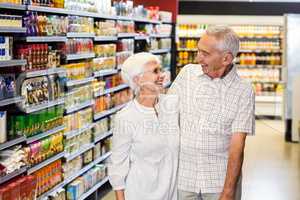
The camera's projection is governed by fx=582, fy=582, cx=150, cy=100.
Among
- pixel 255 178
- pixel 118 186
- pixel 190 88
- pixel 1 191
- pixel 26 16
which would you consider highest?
pixel 26 16

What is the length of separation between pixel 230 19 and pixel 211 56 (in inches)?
503

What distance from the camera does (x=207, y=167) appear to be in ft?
10.6

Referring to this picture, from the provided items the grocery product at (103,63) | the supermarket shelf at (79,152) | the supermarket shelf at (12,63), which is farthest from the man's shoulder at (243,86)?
the grocery product at (103,63)

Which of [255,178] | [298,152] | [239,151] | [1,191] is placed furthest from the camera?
[298,152]

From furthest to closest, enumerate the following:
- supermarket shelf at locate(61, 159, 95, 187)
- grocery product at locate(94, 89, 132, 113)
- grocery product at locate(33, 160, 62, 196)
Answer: grocery product at locate(94, 89, 132, 113), supermarket shelf at locate(61, 159, 95, 187), grocery product at locate(33, 160, 62, 196)

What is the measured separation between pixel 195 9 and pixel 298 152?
21.8 feet

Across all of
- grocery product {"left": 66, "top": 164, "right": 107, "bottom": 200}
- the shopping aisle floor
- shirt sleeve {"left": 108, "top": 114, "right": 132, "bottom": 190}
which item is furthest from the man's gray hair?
the shopping aisle floor

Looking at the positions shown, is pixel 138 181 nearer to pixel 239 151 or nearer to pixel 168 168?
pixel 168 168

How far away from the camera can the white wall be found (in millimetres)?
15531

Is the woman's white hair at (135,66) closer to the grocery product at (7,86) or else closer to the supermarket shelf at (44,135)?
the grocery product at (7,86)

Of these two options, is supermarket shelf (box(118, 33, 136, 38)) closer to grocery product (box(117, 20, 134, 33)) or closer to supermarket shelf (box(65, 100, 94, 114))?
grocery product (box(117, 20, 134, 33))

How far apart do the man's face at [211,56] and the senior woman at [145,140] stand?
249mm

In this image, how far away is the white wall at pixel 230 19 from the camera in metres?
15.5

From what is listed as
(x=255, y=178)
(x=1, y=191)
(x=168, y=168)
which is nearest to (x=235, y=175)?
(x=168, y=168)
